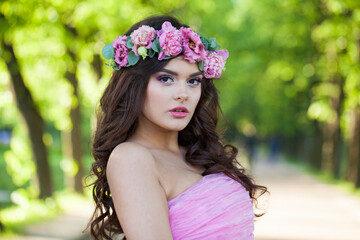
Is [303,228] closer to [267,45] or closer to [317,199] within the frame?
[317,199]

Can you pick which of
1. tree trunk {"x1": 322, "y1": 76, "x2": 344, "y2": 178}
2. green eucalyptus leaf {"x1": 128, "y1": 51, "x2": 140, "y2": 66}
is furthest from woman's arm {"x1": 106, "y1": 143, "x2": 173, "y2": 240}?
tree trunk {"x1": 322, "y1": 76, "x2": 344, "y2": 178}

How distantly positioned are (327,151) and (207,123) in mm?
22740

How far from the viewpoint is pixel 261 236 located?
9.83 meters

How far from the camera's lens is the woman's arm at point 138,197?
2.24 metres

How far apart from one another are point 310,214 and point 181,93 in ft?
35.6

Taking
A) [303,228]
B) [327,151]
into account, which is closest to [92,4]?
[303,228]

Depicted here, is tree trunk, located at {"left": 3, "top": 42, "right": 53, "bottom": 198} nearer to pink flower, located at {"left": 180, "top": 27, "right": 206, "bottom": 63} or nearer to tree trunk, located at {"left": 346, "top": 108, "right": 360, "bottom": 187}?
pink flower, located at {"left": 180, "top": 27, "right": 206, "bottom": 63}

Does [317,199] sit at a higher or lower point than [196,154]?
lower

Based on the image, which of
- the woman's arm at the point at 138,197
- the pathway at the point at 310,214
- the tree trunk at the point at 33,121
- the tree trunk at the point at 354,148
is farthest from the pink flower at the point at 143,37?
the tree trunk at the point at 354,148

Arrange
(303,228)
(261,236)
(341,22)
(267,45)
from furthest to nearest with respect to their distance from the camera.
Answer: (267,45) < (341,22) < (303,228) < (261,236)

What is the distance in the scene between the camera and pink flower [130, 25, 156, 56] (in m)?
2.65

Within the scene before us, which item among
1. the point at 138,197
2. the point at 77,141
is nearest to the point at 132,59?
the point at 138,197

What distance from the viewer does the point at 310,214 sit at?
1282 centimetres

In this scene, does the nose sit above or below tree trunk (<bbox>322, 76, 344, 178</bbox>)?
above
